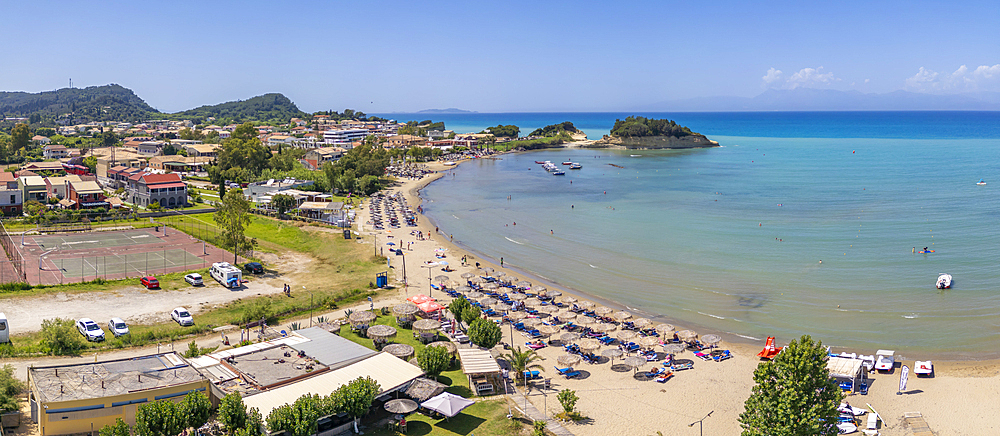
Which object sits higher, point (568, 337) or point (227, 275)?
point (227, 275)

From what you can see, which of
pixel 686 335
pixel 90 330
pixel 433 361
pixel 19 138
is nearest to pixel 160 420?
pixel 433 361

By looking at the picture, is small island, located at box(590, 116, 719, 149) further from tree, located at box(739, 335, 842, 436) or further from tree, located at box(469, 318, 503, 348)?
tree, located at box(739, 335, 842, 436)

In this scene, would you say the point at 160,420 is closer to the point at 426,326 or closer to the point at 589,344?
the point at 426,326

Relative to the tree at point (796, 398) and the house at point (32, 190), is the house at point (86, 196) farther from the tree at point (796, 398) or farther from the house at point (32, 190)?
the tree at point (796, 398)

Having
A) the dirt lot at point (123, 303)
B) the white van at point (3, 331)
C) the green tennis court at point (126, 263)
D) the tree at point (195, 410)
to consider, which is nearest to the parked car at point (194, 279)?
the dirt lot at point (123, 303)

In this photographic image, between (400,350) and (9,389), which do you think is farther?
(400,350)

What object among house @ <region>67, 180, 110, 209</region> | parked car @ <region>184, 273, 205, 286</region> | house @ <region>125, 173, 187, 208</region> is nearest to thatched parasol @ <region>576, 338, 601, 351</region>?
parked car @ <region>184, 273, 205, 286</region>
